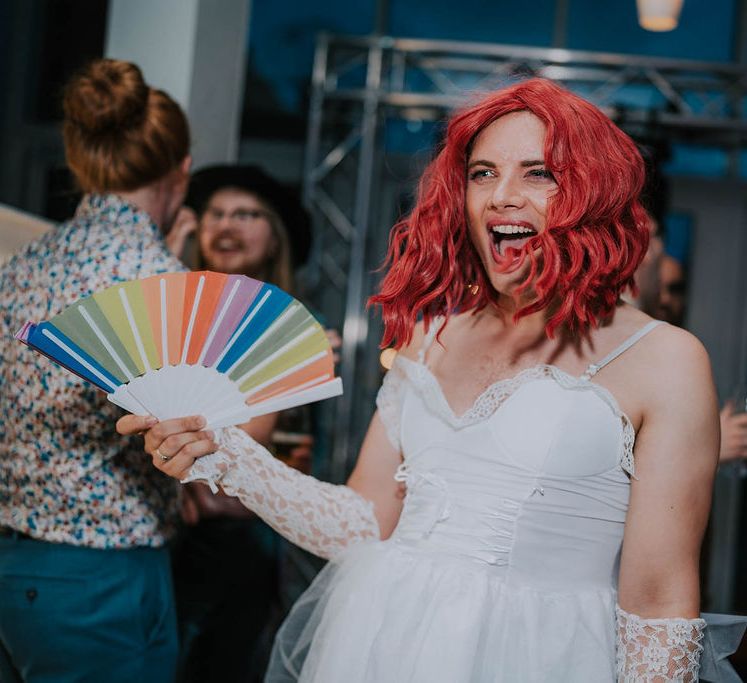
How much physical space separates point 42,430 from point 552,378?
3.15 feet

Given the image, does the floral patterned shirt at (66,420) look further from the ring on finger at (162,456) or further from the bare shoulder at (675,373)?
the bare shoulder at (675,373)

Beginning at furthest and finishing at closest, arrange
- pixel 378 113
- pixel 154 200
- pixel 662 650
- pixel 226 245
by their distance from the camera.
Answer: pixel 378 113 < pixel 226 245 < pixel 154 200 < pixel 662 650

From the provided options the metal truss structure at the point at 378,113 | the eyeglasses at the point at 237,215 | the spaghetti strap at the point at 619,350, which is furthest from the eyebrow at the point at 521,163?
the metal truss structure at the point at 378,113

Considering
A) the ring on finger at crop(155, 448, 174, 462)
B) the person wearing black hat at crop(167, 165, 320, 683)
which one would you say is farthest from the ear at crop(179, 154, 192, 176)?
the ring on finger at crop(155, 448, 174, 462)

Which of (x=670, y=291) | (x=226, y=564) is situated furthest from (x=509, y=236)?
(x=670, y=291)

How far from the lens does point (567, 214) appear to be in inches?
63.1

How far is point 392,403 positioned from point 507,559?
Answer: 1.31 ft

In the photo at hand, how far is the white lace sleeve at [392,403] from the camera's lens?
188cm

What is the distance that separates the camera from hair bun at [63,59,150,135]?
2.04 m

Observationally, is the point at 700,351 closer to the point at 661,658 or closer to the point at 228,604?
the point at 661,658

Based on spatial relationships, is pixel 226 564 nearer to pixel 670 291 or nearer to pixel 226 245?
pixel 226 245

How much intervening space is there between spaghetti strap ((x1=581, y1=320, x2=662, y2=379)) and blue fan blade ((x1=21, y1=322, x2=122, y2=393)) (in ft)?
2.44

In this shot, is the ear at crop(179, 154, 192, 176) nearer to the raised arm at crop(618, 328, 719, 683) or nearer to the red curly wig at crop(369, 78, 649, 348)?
the red curly wig at crop(369, 78, 649, 348)

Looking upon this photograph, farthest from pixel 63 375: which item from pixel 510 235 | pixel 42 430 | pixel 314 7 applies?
pixel 314 7
